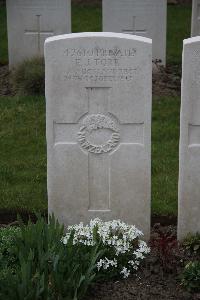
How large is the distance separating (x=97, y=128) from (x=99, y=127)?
0.07ft

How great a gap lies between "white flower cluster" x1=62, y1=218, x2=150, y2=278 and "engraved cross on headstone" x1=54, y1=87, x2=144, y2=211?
419 millimetres

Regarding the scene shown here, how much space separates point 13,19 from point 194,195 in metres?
6.56

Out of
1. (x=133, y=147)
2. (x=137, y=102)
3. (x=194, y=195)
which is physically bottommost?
(x=194, y=195)

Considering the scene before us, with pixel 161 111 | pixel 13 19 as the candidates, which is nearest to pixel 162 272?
pixel 161 111

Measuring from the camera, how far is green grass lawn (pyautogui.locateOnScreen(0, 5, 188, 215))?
270 inches

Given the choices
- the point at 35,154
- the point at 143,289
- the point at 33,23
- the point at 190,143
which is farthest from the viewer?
the point at 33,23

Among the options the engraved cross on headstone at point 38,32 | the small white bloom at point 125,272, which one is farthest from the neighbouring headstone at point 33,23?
the small white bloom at point 125,272

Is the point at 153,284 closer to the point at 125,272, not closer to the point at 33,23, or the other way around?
the point at 125,272

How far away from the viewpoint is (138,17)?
444 inches

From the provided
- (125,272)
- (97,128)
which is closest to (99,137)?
(97,128)

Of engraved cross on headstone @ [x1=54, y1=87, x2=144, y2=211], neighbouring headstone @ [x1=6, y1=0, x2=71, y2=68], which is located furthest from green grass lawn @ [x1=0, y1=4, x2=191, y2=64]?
engraved cross on headstone @ [x1=54, y1=87, x2=144, y2=211]

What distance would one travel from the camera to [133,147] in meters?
5.59

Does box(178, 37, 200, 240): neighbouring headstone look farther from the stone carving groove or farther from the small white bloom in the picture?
the small white bloom

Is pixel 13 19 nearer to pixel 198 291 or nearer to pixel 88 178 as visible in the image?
pixel 88 178
